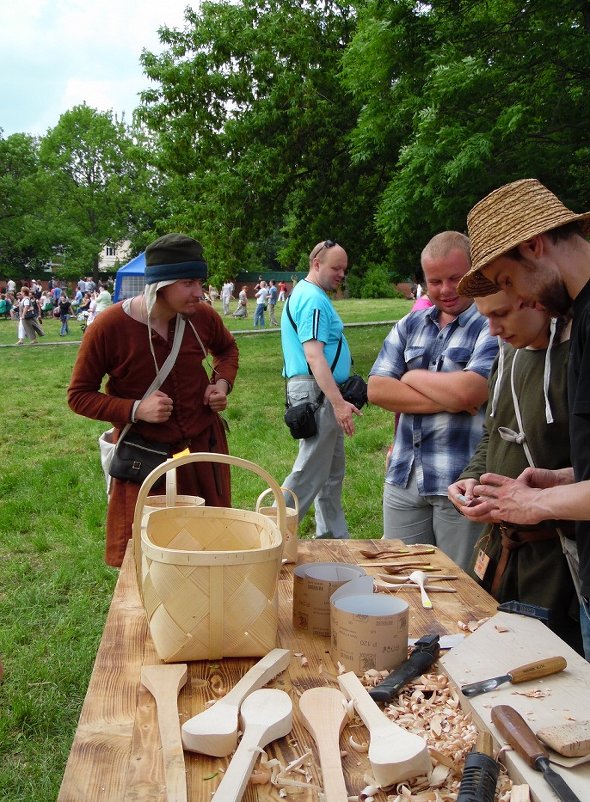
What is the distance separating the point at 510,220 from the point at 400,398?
1242mm

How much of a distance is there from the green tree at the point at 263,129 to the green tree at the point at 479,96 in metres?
4.56

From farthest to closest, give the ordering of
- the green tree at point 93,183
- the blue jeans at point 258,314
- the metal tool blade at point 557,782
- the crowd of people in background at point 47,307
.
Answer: the green tree at point 93,183
the blue jeans at point 258,314
the crowd of people in background at point 47,307
the metal tool blade at point 557,782

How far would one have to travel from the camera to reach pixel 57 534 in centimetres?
536

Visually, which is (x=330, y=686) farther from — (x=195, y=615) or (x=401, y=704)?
(x=195, y=615)

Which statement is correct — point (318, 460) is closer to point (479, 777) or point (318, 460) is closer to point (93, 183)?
point (479, 777)

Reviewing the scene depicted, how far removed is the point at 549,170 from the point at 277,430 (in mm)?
4441

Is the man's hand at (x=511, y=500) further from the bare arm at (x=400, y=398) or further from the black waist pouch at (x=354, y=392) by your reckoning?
the black waist pouch at (x=354, y=392)

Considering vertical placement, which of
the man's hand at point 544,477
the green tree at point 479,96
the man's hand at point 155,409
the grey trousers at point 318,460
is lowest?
the grey trousers at point 318,460

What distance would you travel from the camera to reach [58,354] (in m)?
17.5

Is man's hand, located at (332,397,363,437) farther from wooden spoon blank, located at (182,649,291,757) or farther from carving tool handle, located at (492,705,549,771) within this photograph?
carving tool handle, located at (492,705,549,771)

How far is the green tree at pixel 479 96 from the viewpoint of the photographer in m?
8.41

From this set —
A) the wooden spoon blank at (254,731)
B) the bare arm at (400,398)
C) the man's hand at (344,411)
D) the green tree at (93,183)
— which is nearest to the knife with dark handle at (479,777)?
the wooden spoon blank at (254,731)

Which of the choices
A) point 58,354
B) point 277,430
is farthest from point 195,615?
point 58,354

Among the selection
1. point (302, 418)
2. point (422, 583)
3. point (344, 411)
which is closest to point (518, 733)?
point (422, 583)
